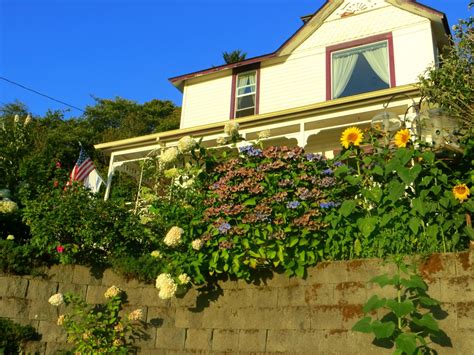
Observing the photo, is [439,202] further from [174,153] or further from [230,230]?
[174,153]

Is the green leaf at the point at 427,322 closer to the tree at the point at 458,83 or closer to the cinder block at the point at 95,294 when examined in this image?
the tree at the point at 458,83

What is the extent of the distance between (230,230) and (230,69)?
9714 mm

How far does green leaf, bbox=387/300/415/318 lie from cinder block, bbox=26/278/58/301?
4102 mm

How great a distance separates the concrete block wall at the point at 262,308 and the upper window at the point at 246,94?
821 cm

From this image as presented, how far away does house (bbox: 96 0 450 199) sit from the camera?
36.0 feet

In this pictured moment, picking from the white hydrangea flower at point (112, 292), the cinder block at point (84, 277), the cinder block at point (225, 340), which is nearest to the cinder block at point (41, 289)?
the cinder block at point (84, 277)

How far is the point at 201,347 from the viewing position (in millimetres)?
4996

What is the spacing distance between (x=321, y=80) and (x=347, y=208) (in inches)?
326

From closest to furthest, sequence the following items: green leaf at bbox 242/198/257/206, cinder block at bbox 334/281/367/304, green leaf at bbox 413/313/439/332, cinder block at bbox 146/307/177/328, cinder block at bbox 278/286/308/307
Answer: green leaf at bbox 413/313/439/332 → cinder block at bbox 334/281/367/304 → cinder block at bbox 278/286/308/307 → green leaf at bbox 242/198/257/206 → cinder block at bbox 146/307/177/328

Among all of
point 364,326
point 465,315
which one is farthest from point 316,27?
point 364,326

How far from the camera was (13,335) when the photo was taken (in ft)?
17.6

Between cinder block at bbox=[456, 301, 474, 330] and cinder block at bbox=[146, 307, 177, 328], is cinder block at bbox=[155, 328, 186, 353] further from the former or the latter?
cinder block at bbox=[456, 301, 474, 330]

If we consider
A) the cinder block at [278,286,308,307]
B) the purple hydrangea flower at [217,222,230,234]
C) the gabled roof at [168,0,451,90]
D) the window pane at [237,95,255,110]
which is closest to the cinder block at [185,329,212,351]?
the cinder block at [278,286,308,307]

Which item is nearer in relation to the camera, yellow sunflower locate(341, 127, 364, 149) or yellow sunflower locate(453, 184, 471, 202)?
yellow sunflower locate(453, 184, 471, 202)
